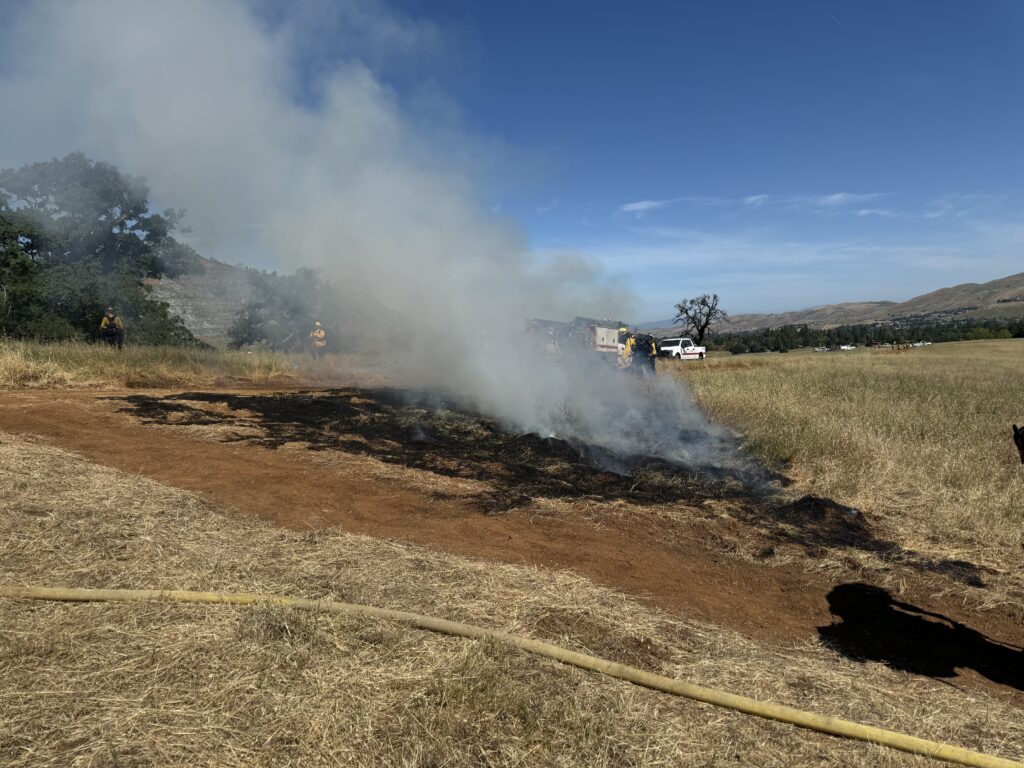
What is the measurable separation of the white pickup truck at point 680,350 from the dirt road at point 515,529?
1373 inches

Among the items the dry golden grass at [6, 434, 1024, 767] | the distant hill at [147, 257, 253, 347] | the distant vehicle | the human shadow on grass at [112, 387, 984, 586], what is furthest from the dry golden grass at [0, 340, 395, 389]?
the dry golden grass at [6, 434, 1024, 767]

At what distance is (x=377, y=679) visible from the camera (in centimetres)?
282

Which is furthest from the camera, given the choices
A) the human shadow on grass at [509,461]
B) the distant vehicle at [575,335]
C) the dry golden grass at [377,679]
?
the distant vehicle at [575,335]

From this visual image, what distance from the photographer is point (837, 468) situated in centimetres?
776

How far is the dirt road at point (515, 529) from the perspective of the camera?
432cm

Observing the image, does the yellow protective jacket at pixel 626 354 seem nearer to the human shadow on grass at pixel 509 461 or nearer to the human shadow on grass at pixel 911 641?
the human shadow on grass at pixel 509 461

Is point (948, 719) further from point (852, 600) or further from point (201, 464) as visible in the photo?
point (201, 464)

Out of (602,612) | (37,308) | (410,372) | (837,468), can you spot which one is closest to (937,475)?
(837,468)

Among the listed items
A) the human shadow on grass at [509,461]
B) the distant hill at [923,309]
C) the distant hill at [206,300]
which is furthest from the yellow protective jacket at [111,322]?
the distant hill at [923,309]

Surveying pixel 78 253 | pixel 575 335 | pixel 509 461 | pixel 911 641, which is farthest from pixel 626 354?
pixel 78 253

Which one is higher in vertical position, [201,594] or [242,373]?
[242,373]

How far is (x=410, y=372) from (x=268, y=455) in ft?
37.0

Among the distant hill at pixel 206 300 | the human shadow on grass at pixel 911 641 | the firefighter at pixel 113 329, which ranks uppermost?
the distant hill at pixel 206 300

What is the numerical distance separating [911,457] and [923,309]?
599ft
